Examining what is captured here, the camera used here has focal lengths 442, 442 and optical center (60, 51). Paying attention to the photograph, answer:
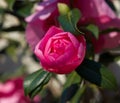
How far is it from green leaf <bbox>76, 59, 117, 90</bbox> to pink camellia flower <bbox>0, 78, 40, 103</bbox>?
77 cm

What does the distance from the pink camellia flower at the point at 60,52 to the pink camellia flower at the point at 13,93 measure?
2.82 ft

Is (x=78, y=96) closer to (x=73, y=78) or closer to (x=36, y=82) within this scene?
(x=73, y=78)

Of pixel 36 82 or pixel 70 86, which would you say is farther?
pixel 70 86

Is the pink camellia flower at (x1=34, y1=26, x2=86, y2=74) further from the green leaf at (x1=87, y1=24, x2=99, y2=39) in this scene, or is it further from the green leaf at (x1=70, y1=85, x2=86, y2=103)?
the green leaf at (x1=70, y1=85, x2=86, y2=103)

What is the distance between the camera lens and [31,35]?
125cm

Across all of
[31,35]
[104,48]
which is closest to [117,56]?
[104,48]

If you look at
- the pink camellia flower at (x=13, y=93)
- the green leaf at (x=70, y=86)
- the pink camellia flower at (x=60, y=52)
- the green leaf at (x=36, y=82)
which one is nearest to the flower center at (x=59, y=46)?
the pink camellia flower at (x=60, y=52)

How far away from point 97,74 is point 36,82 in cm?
15

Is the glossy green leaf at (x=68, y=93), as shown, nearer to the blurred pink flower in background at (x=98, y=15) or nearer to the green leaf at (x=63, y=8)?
the blurred pink flower in background at (x=98, y=15)

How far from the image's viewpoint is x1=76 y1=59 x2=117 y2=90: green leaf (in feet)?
3.60

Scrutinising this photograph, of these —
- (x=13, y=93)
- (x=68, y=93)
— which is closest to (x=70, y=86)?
(x=68, y=93)

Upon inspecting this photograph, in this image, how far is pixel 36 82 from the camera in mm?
1108

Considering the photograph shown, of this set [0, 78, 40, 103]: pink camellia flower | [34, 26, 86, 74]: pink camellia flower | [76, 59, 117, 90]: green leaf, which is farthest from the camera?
[0, 78, 40, 103]: pink camellia flower

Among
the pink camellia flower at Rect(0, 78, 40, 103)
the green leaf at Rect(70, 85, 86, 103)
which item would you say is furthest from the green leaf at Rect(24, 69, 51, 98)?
the pink camellia flower at Rect(0, 78, 40, 103)
